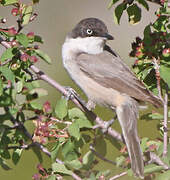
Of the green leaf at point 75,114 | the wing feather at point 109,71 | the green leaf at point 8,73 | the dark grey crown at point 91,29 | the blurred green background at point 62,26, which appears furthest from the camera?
the blurred green background at point 62,26

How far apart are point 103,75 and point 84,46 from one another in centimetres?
57

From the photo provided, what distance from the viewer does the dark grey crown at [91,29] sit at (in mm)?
5570

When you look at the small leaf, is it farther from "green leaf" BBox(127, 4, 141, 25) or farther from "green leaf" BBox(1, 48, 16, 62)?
"green leaf" BBox(127, 4, 141, 25)

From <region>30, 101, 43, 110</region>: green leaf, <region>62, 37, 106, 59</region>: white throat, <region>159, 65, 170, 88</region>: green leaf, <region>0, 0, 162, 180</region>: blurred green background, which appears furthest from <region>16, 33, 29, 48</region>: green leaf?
<region>0, 0, 162, 180</region>: blurred green background

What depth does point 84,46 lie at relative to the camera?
578 cm

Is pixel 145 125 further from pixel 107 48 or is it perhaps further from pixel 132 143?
pixel 132 143

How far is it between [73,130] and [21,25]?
1050mm

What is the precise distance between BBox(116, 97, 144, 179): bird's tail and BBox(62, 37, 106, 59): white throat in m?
0.86

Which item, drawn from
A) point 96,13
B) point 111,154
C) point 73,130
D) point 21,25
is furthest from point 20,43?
point 96,13

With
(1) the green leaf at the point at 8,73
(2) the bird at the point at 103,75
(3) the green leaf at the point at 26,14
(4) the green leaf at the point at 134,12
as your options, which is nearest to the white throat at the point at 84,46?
(2) the bird at the point at 103,75

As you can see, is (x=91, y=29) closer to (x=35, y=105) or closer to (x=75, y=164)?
(x=35, y=105)

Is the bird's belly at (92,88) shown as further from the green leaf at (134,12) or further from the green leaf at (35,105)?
the green leaf at (35,105)

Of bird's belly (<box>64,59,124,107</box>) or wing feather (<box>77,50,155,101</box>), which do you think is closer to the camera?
wing feather (<box>77,50,155,101</box>)

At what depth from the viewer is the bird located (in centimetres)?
495
